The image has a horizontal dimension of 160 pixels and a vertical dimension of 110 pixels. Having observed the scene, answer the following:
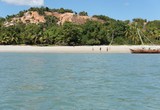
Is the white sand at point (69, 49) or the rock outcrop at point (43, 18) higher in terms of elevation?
the rock outcrop at point (43, 18)

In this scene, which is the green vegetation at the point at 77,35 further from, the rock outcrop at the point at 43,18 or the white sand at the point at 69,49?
the rock outcrop at the point at 43,18

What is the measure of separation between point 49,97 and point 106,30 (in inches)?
4032

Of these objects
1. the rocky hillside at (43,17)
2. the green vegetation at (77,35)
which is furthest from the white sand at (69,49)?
the rocky hillside at (43,17)

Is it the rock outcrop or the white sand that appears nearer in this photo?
the white sand

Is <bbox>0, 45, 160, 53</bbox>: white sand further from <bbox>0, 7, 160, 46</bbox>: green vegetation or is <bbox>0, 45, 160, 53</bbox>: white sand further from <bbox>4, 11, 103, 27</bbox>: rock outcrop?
<bbox>4, 11, 103, 27</bbox>: rock outcrop

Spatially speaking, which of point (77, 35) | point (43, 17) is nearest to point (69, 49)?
point (77, 35)

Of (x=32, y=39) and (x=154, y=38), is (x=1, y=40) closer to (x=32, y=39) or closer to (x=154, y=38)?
(x=32, y=39)

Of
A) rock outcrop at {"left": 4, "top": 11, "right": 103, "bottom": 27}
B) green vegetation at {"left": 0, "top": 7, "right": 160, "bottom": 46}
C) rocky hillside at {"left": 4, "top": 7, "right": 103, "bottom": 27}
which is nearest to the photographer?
green vegetation at {"left": 0, "top": 7, "right": 160, "bottom": 46}

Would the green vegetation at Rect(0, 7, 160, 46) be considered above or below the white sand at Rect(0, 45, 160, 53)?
above

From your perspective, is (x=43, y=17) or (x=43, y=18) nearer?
(x=43, y=18)

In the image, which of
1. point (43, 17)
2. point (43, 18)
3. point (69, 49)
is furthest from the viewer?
point (43, 17)

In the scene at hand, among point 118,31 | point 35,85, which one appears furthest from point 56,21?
point 35,85

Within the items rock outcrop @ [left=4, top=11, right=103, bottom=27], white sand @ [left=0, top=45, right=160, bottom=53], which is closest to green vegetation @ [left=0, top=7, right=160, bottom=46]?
white sand @ [left=0, top=45, right=160, bottom=53]

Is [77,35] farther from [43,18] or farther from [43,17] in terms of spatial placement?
[43,17]
